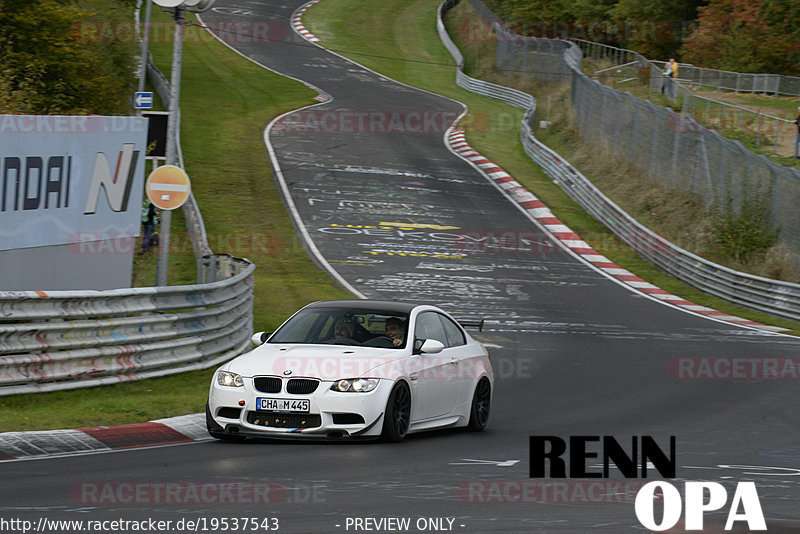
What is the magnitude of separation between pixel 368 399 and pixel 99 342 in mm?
3985

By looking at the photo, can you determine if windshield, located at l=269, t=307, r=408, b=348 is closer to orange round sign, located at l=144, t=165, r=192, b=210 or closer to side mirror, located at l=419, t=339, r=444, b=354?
side mirror, located at l=419, t=339, r=444, b=354

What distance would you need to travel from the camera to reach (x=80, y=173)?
15.7 m

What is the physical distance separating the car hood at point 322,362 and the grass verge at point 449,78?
16.4 m

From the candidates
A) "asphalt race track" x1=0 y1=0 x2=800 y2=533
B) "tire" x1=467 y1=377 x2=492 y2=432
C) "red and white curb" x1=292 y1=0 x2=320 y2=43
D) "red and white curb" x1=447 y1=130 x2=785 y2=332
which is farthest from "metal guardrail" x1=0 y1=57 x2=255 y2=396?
"red and white curb" x1=292 y1=0 x2=320 y2=43

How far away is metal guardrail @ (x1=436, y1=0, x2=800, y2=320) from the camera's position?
27.1m

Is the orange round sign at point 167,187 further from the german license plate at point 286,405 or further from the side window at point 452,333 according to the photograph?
the german license plate at point 286,405

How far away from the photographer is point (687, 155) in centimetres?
3553

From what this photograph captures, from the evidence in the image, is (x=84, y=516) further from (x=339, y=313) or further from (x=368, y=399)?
(x=339, y=313)

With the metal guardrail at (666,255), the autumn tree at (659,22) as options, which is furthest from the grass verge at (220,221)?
the autumn tree at (659,22)

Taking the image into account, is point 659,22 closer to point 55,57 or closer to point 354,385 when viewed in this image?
point 55,57

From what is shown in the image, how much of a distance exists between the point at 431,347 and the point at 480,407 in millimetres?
1449

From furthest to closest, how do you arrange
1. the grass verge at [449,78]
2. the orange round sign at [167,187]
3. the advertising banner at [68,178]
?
1. the grass verge at [449,78]
2. the orange round sign at [167,187]
3. the advertising banner at [68,178]

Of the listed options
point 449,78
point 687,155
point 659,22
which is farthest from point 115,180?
point 659,22

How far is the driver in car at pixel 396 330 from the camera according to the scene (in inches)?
449
